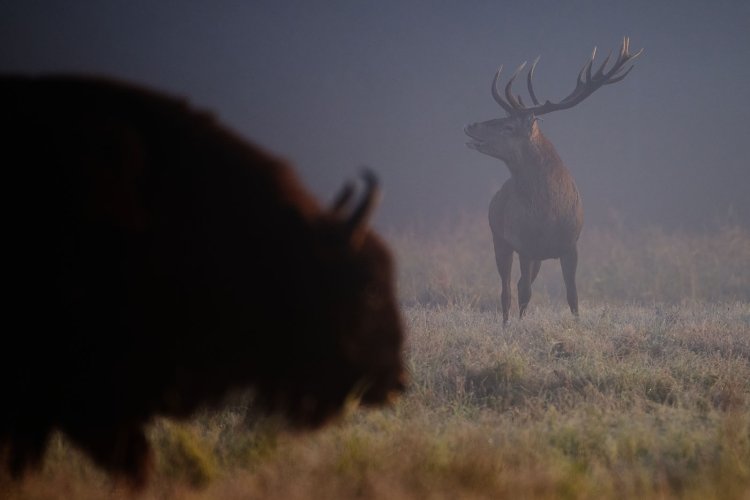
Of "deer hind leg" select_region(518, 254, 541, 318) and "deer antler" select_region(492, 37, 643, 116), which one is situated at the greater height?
"deer antler" select_region(492, 37, 643, 116)

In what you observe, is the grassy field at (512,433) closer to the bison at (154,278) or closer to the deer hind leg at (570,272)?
the bison at (154,278)

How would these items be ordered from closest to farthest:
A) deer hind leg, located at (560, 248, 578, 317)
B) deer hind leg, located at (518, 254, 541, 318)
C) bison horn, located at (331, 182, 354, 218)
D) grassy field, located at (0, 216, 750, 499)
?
bison horn, located at (331, 182, 354, 218) < grassy field, located at (0, 216, 750, 499) < deer hind leg, located at (560, 248, 578, 317) < deer hind leg, located at (518, 254, 541, 318)

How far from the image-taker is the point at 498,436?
10.2 ft

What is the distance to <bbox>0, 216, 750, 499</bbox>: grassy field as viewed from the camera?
2365 mm

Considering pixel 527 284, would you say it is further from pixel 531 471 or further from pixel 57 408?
pixel 57 408

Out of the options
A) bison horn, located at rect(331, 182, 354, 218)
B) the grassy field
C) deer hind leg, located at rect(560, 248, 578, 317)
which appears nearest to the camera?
bison horn, located at rect(331, 182, 354, 218)

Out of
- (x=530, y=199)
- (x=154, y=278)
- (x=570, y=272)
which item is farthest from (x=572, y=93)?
(x=154, y=278)

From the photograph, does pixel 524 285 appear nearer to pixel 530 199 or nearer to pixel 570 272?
pixel 570 272

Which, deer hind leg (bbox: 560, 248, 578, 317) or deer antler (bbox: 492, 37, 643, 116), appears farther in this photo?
deer antler (bbox: 492, 37, 643, 116)

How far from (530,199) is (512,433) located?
17.6 ft

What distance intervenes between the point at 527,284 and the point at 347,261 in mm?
6423

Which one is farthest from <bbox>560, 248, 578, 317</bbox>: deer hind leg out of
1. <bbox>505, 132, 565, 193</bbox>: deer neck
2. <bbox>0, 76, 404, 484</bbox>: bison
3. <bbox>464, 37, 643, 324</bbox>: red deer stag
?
<bbox>0, 76, 404, 484</bbox>: bison

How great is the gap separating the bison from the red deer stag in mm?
5998

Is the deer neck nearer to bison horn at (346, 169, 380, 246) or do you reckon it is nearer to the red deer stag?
the red deer stag
